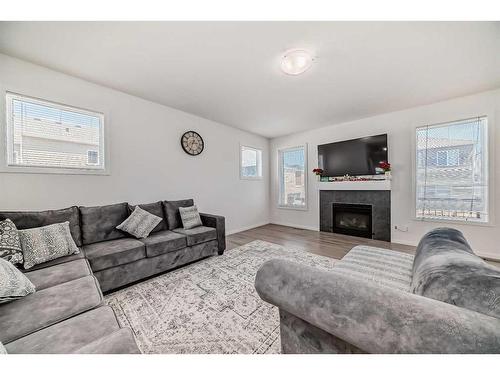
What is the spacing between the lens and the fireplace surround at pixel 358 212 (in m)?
3.67

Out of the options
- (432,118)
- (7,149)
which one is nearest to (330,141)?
(432,118)

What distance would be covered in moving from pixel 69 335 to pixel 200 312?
97 cm

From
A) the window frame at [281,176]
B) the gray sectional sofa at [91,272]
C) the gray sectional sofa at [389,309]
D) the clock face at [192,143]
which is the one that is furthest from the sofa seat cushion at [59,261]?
the window frame at [281,176]

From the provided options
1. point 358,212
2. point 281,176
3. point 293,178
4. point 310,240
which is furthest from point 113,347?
point 281,176

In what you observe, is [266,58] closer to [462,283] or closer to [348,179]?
[462,283]

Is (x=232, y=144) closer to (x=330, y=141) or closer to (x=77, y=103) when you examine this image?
(x=330, y=141)

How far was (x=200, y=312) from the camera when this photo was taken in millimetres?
1638

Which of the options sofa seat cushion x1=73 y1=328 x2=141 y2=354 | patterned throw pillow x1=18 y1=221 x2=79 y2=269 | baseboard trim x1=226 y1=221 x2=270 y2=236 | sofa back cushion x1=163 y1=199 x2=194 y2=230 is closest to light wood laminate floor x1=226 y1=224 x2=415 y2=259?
baseboard trim x1=226 y1=221 x2=270 y2=236

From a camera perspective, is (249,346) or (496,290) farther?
(249,346)

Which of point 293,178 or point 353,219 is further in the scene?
point 293,178

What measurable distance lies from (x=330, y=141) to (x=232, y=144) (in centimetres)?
226

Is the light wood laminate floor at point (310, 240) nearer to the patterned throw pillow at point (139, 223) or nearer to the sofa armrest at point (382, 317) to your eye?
the patterned throw pillow at point (139, 223)

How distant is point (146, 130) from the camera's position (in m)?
3.09

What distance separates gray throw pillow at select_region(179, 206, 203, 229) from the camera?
2889 millimetres
